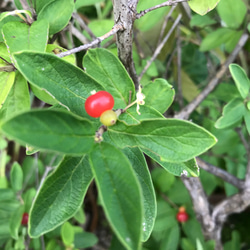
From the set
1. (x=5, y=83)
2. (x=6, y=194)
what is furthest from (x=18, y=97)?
Answer: (x=6, y=194)

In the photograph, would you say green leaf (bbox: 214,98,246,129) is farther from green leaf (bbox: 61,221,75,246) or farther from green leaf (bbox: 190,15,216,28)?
green leaf (bbox: 61,221,75,246)

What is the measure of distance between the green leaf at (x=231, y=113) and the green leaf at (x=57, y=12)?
500mm

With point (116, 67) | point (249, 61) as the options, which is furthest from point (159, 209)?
point (249, 61)

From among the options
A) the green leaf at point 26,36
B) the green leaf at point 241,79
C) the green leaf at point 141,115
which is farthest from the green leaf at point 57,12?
the green leaf at point 241,79

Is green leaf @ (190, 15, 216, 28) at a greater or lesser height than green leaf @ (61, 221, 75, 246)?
greater

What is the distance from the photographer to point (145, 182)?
53 centimetres

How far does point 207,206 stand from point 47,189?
799mm

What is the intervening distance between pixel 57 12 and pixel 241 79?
0.52m

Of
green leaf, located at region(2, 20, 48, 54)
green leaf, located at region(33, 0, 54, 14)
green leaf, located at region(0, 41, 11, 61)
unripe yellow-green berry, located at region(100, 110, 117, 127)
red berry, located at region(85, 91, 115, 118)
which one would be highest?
green leaf, located at region(33, 0, 54, 14)

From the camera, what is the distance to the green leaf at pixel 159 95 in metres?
0.65

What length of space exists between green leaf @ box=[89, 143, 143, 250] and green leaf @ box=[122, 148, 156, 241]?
0.12 meters

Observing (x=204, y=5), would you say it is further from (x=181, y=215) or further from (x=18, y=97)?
(x=181, y=215)

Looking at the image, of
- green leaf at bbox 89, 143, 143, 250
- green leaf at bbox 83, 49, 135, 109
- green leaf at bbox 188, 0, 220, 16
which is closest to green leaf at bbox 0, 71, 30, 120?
green leaf at bbox 83, 49, 135, 109

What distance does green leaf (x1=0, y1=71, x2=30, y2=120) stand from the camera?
573mm
